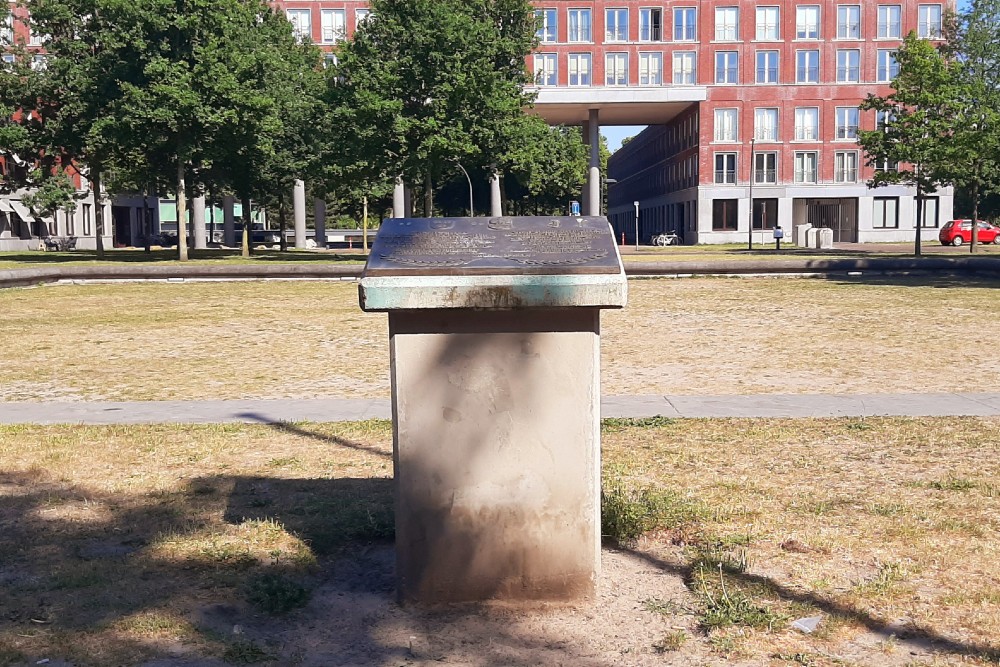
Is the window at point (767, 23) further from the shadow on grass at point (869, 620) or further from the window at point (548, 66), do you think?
the shadow on grass at point (869, 620)

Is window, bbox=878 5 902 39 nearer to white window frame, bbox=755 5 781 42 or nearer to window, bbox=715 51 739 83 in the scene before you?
white window frame, bbox=755 5 781 42

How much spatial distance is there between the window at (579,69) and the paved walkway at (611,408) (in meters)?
70.4

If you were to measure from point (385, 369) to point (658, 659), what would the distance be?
28.0 ft

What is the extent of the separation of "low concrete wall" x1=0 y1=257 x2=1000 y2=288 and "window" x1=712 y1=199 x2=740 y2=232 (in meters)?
49.6

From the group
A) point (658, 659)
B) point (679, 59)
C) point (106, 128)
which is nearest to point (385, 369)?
point (658, 659)

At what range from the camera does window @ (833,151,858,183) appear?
78.8 metres

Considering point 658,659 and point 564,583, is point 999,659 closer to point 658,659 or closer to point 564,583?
point 658,659

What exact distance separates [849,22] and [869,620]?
80.3m

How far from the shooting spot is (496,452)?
458cm

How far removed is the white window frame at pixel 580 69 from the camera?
77438 millimetres

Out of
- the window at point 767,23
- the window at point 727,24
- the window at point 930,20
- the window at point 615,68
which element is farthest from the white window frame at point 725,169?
the window at point 930,20

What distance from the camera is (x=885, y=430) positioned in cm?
833

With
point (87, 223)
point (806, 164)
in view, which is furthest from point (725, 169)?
point (87, 223)

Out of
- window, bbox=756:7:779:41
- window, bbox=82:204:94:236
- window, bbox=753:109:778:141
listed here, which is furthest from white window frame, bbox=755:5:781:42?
window, bbox=82:204:94:236
